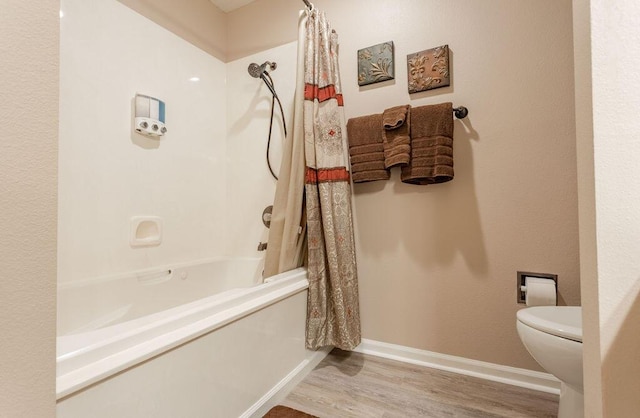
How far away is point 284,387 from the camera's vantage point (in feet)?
4.62

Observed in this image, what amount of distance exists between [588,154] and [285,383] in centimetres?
148

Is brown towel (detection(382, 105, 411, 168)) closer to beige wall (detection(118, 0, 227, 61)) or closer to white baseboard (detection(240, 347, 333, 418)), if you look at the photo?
white baseboard (detection(240, 347, 333, 418))

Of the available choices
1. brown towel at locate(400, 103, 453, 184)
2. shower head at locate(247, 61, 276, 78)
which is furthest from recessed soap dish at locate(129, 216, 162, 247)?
brown towel at locate(400, 103, 453, 184)

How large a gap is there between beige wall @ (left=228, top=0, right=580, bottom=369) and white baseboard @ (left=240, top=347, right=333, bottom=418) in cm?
41

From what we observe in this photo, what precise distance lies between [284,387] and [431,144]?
1484 millimetres

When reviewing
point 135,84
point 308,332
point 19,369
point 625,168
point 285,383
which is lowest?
point 285,383

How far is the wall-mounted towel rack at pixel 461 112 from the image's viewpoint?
1.56m

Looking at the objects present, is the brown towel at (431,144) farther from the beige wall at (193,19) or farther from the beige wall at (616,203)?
the beige wall at (193,19)

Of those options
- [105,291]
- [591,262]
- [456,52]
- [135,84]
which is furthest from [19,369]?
[456,52]

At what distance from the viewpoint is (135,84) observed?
180cm

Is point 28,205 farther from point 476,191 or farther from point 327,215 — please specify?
point 476,191

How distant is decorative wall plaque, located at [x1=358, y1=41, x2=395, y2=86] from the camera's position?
5.80ft

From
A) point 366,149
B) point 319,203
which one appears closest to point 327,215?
point 319,203

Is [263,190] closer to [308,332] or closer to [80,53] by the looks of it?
[308,332]
